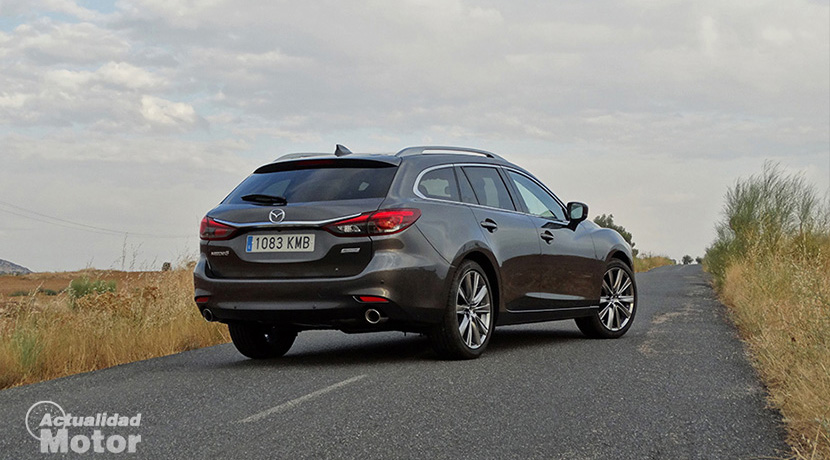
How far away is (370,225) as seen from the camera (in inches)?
277

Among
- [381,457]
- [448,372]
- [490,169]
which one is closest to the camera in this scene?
[381,457]

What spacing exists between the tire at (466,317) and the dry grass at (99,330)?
339 centimetres

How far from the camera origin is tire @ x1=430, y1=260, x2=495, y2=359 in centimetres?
741

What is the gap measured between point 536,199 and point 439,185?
6.09 feet

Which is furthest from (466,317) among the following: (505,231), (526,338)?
(526,338)

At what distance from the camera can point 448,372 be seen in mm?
7000

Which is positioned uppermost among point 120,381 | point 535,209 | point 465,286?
point 535,209

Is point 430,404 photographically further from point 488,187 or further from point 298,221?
point 488,187

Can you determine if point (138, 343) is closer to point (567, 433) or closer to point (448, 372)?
point (448, 372)

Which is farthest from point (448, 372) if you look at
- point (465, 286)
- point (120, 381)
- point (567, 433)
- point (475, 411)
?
point (120, 381)

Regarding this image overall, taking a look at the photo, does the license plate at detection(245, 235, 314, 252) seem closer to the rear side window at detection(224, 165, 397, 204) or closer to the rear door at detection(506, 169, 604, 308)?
the rear side window at detection(224, 165, 397, 204)

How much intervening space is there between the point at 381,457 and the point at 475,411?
47.2 inches

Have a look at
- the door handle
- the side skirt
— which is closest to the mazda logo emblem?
the door handle

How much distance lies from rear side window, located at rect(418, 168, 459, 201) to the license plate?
3.48 feet
